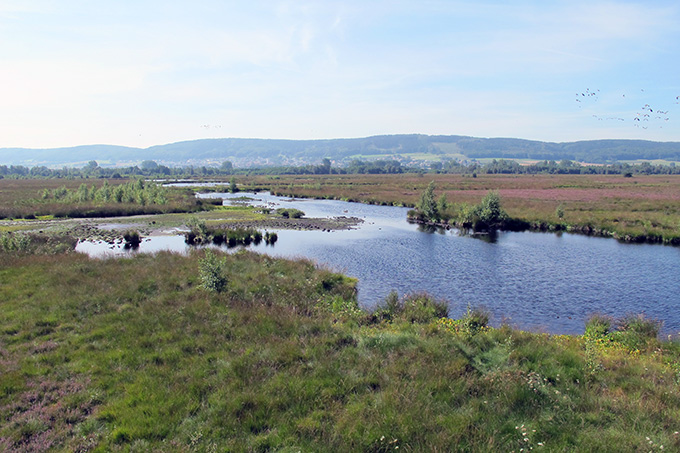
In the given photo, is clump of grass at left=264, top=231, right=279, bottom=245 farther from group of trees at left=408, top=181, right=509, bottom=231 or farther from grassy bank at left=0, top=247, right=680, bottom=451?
grassy bank at left=0, top=247, right=680, bottom=451

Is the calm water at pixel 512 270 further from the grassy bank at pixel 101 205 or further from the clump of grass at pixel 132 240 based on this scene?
the grassy bank at pixel 101 205

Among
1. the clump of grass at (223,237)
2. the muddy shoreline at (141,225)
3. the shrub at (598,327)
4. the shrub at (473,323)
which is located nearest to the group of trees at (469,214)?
the muddy shoreline at (141,225)

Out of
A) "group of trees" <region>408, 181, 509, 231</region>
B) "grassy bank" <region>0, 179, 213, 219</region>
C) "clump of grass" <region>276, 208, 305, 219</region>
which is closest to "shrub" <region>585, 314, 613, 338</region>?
"group of trees" <region>408, 181, 509, 231</region>

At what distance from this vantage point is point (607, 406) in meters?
8.07

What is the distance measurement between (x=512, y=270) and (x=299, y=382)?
2318 centimetres

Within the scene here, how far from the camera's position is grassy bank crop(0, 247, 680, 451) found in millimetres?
6973

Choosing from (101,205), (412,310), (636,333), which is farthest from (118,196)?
(636,333)

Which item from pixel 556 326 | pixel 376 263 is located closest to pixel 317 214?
pixel 376 263

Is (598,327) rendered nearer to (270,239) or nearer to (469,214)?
(270,239)

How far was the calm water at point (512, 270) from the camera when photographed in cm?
2014

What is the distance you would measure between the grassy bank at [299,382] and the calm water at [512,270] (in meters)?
5.85

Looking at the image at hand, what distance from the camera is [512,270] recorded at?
27922mm

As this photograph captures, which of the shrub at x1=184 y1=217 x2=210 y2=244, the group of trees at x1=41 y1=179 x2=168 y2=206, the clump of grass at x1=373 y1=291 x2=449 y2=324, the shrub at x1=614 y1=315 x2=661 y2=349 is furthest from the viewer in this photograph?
the group of trees at x1=41 y1=179 x2=168 y2=206

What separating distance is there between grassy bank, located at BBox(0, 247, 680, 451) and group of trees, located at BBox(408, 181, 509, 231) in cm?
3327
